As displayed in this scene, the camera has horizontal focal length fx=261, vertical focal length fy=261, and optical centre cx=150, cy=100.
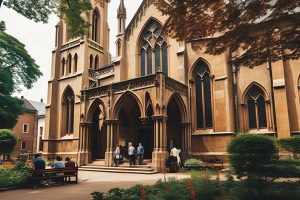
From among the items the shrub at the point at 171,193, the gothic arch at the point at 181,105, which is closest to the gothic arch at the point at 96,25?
the gothic arch at the point at 181,105

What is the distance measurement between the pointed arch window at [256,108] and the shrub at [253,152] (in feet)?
26.0

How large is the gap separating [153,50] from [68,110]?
1194 centimetres

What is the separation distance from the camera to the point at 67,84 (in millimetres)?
29609

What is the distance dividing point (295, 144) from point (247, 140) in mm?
6762

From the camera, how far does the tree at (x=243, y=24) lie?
722 cm

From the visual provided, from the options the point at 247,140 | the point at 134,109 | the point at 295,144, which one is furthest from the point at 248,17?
the point at 134,109

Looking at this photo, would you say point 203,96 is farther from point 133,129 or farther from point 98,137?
point 98,137

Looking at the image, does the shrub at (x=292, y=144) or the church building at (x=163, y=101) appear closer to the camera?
the shrub at (x=292, y=144)

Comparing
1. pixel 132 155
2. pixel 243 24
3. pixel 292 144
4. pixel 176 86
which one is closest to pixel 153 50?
pixel 176 86

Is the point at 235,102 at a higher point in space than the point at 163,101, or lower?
higher

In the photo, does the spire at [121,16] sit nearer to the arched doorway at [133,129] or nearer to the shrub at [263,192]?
the arched doorway at [133,129]

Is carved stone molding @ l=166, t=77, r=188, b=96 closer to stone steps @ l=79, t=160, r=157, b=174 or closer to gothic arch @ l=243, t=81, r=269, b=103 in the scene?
gothic arch @ l=243, t=81, r=269, b=103

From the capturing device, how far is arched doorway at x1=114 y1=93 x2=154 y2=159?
911 inches

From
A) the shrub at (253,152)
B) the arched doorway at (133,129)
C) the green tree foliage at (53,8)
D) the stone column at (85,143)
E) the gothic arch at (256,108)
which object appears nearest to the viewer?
the shrub at (253,152)
